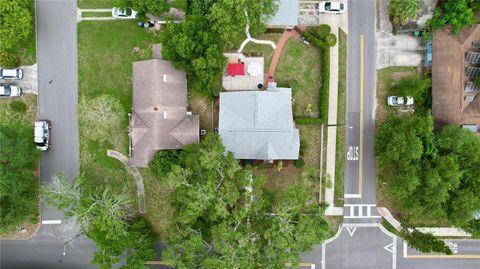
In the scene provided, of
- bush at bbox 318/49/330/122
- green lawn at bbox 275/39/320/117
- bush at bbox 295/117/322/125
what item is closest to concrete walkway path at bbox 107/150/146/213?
bush at bbox 295/117/322/125

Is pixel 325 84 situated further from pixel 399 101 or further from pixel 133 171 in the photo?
pixel 133 171

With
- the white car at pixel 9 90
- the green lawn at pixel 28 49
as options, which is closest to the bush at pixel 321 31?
the green lawn at pixel 28 49

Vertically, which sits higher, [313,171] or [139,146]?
[139,146]

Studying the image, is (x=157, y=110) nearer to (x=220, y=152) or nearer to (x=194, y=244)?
(x=220, y=152)

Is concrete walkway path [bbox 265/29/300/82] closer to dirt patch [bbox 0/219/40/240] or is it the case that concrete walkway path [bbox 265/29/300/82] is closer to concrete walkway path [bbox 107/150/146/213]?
concrete walkway path [bbox 107/150/146/213]

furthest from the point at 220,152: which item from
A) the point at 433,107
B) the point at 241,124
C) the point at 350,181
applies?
the point at 433,107

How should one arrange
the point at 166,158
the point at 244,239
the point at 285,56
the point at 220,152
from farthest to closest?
the point at 285,56
the point at 166,158
the point at 220,152
the point at 244,239

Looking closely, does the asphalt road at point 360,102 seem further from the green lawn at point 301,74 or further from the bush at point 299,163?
the bush at point 299,163
